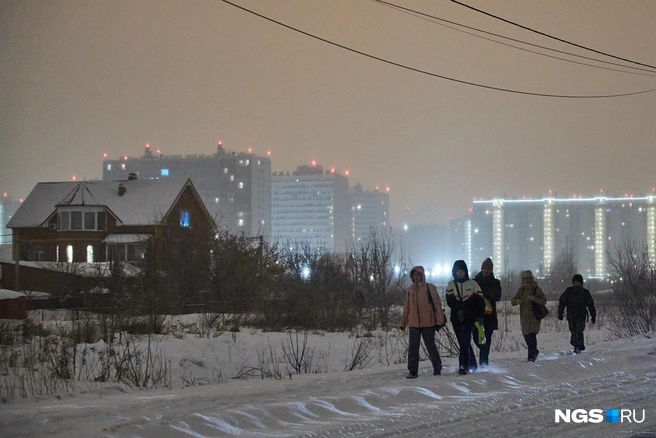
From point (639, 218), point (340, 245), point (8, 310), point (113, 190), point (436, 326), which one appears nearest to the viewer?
point (436, 326)

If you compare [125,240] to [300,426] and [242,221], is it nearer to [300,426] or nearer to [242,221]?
[300,426]

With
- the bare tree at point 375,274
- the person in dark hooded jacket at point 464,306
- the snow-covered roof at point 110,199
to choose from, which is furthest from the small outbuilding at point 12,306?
the snow-covered roof at point 110,199

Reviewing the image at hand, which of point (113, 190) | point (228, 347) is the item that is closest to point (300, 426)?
point (228, 347)

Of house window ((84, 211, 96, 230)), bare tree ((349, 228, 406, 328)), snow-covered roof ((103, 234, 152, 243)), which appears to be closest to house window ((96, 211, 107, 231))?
house window ((84, 211, 96, 230))

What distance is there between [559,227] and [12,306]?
135326 millimetres

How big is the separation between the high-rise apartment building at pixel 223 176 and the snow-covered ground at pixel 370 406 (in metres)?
136

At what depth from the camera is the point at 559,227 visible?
15100 centimetres

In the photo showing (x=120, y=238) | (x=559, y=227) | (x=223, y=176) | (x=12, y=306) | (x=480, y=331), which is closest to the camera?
(x=480, y=331)

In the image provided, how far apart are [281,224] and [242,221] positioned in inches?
1133

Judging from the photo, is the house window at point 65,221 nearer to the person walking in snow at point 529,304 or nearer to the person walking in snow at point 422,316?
the person walking in snow at point 529,304

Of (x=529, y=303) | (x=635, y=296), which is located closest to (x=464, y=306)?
(x=529, y=303)

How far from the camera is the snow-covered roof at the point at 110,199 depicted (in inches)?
2450

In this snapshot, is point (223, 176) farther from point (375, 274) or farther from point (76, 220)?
point (375, 274)

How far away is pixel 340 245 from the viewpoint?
173 m
